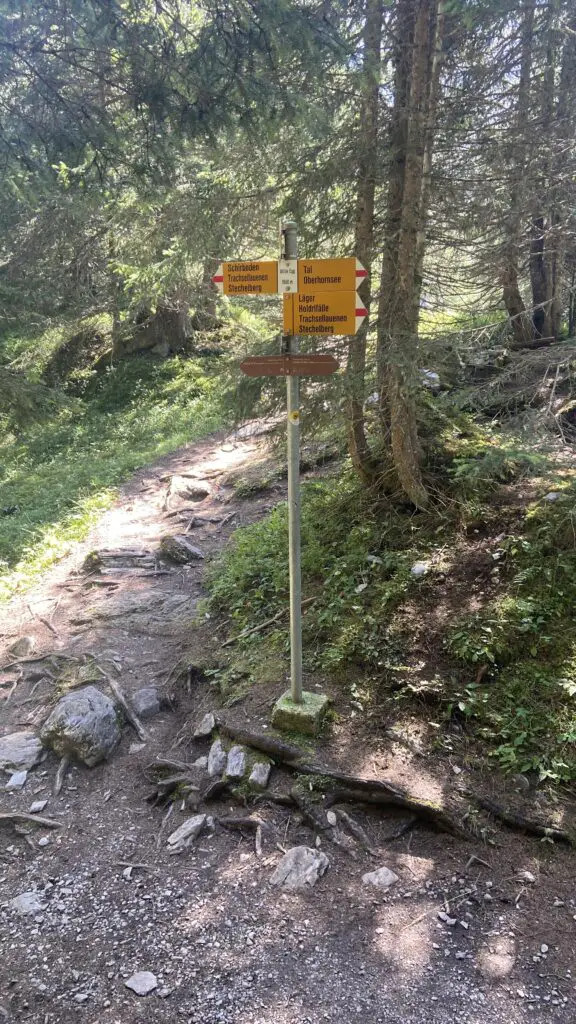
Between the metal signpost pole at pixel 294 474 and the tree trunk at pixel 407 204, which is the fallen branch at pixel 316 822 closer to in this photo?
the metal signpost pole at pixel 294 474

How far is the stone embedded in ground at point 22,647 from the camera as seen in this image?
7.11 meters

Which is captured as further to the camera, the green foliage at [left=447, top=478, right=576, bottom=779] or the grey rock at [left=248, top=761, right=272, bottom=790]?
the grey rock at [left=248, top=761, right=272, bottom=790]

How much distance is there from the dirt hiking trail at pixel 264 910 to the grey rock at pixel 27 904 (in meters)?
0.02

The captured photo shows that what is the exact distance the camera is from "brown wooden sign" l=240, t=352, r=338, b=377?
405 centimetres

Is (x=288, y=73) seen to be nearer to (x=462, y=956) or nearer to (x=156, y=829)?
(x=156, y=829)

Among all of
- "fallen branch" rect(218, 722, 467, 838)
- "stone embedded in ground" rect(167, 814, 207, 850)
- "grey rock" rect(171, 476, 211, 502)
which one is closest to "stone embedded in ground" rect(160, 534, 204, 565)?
"grey rock" rect(171, 476, 211, 502)

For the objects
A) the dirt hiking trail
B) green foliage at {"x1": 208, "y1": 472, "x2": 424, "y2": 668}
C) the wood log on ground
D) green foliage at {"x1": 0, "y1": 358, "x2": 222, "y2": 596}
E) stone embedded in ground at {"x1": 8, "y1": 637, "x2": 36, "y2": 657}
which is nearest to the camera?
the dirt hiking trail

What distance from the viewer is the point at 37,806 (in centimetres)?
472

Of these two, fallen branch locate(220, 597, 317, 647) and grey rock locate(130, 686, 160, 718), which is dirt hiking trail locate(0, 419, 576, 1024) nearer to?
grey rock locate(130, 686, 160, 718)

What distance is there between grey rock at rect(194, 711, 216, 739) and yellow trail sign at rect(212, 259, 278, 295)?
3.38m

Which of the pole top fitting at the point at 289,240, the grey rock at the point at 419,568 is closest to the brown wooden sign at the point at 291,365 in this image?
the pole top fitting at the point at 289,240

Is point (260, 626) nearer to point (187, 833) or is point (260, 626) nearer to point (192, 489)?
point (187, 833)

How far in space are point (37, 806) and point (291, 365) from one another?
3768 millimetres

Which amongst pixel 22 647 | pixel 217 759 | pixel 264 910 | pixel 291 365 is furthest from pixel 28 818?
pixel 291 365
